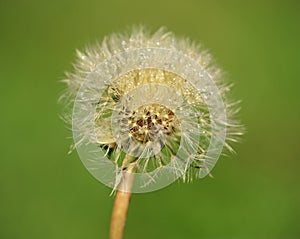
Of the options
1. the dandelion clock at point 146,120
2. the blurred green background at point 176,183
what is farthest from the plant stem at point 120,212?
the blurred green background at point 176,183

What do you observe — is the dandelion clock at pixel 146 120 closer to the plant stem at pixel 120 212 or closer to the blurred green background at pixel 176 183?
the plant stem at pixel 120 212

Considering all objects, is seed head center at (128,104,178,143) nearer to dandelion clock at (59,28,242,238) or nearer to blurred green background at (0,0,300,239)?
dandelion clock at (59,28,242,238)

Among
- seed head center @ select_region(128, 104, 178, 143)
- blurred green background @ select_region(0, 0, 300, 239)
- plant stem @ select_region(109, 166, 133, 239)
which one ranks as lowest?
plant stem @ select_region(109, 166, 133, 239)

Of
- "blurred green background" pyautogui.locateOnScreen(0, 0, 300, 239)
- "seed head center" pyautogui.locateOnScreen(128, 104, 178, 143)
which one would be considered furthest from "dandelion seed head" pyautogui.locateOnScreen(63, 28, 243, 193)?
"blurred green background" pyautogui.locateOnScreen(0, 0, 300, 239)

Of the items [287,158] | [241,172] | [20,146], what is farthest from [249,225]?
[20,146]

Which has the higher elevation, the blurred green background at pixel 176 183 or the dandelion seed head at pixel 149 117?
the blurred green background at pixel 176 183

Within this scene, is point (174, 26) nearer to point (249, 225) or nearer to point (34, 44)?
point (34, 44)
